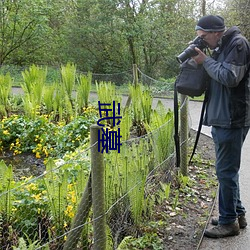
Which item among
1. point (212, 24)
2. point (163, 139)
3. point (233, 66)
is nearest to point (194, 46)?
point (212, 24)

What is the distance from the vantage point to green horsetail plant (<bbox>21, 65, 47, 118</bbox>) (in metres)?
6.46

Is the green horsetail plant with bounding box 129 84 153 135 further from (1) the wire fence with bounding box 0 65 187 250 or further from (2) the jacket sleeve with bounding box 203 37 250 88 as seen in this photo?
(2) the jacket sleeve with bounding box 203 37 250 88

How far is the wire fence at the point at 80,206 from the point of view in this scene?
2496 millimetres

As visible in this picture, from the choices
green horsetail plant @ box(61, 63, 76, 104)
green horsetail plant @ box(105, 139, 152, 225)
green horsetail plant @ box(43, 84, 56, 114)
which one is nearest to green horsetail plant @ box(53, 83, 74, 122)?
green horsetail plant @ box(43, 84, 56, 114)

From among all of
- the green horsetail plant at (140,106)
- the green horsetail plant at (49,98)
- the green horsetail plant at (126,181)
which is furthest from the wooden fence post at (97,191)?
the green horsetail plant at (49,98)

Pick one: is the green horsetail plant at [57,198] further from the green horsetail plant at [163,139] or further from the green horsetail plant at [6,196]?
the green horsetail plant at [163,139]

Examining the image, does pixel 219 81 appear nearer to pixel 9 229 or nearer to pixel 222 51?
pixel 222 51

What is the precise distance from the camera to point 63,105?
710cm

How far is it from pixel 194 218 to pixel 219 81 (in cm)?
151

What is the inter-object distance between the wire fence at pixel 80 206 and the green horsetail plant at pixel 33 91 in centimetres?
320

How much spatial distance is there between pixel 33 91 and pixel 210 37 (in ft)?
14.6

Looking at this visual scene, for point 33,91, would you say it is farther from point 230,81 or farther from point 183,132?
point 230,81

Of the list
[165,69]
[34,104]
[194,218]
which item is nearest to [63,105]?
[34,104]

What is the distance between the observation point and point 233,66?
2801 mm
